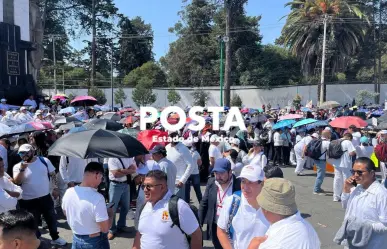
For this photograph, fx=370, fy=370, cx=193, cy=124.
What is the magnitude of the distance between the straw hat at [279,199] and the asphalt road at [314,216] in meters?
3.41

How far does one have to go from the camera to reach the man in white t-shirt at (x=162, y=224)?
3182mm

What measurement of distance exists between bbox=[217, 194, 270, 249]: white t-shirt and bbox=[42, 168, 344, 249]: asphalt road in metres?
2.62

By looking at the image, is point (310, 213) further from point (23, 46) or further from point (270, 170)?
point (23, 46)

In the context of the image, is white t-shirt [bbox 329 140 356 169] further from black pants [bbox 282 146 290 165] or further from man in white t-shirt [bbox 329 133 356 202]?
black pants [bbox 282 146 290 165]

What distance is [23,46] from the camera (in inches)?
936

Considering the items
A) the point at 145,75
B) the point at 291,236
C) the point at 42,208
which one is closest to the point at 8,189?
the point at 42,208

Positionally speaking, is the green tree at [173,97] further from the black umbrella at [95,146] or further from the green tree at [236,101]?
the black umbrella at [95,146]

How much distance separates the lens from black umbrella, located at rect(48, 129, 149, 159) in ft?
14.5

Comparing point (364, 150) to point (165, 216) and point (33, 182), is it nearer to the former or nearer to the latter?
point (165, 216)

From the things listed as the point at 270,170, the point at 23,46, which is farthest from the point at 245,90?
the point at 270,170

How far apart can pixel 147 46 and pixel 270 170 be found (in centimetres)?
4312

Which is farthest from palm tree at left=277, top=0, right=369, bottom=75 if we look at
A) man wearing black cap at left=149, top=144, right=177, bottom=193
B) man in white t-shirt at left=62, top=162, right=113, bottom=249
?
man in white t-shirt at left=62, top=162, right=113, bottom=249

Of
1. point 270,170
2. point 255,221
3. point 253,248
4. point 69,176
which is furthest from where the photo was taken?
point 69,176

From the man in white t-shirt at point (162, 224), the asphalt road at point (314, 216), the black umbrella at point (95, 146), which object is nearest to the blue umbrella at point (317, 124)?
the asphalt road at point (314, 216)
